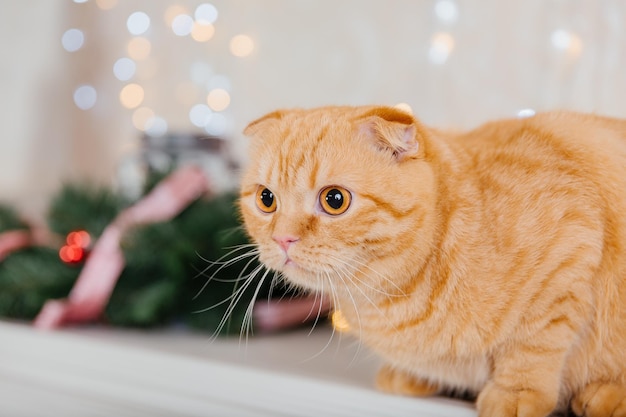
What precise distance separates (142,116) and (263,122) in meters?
1.19

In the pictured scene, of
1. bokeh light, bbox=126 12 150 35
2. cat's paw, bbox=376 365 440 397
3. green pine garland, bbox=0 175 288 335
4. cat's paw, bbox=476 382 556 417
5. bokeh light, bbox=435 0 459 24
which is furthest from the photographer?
bokeh light, bbox=126 12 150 35

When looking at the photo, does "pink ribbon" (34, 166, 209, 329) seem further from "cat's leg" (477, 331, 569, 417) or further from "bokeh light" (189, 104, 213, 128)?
"cat's leg" (477, 331, 569, 417)

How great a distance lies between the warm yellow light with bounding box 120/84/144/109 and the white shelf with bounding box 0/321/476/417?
0.89m

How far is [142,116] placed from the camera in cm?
196

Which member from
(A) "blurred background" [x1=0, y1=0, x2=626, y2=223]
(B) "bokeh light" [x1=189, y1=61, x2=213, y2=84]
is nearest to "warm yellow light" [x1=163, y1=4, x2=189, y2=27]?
(A) "blurred background" [x1=0, y1=0, x2=626, y2=223]

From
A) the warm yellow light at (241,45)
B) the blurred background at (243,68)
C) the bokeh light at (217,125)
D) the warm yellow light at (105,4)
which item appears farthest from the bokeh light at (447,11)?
the warm yellow light at (105,4)

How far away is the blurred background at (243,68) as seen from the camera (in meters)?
1.25

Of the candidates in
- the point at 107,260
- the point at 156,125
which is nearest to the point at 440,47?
the point at 107,260

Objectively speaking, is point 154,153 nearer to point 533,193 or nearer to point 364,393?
point 364,393

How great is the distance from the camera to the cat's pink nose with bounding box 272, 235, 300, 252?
760 millimetres

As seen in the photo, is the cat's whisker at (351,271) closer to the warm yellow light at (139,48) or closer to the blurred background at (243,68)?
the blurred background at (243,68)

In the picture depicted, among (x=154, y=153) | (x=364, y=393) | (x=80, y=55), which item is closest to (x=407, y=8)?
(x=154, y=153)

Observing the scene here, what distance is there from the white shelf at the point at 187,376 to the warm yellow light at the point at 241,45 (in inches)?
32.8

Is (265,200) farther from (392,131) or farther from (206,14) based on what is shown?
(206,14)
